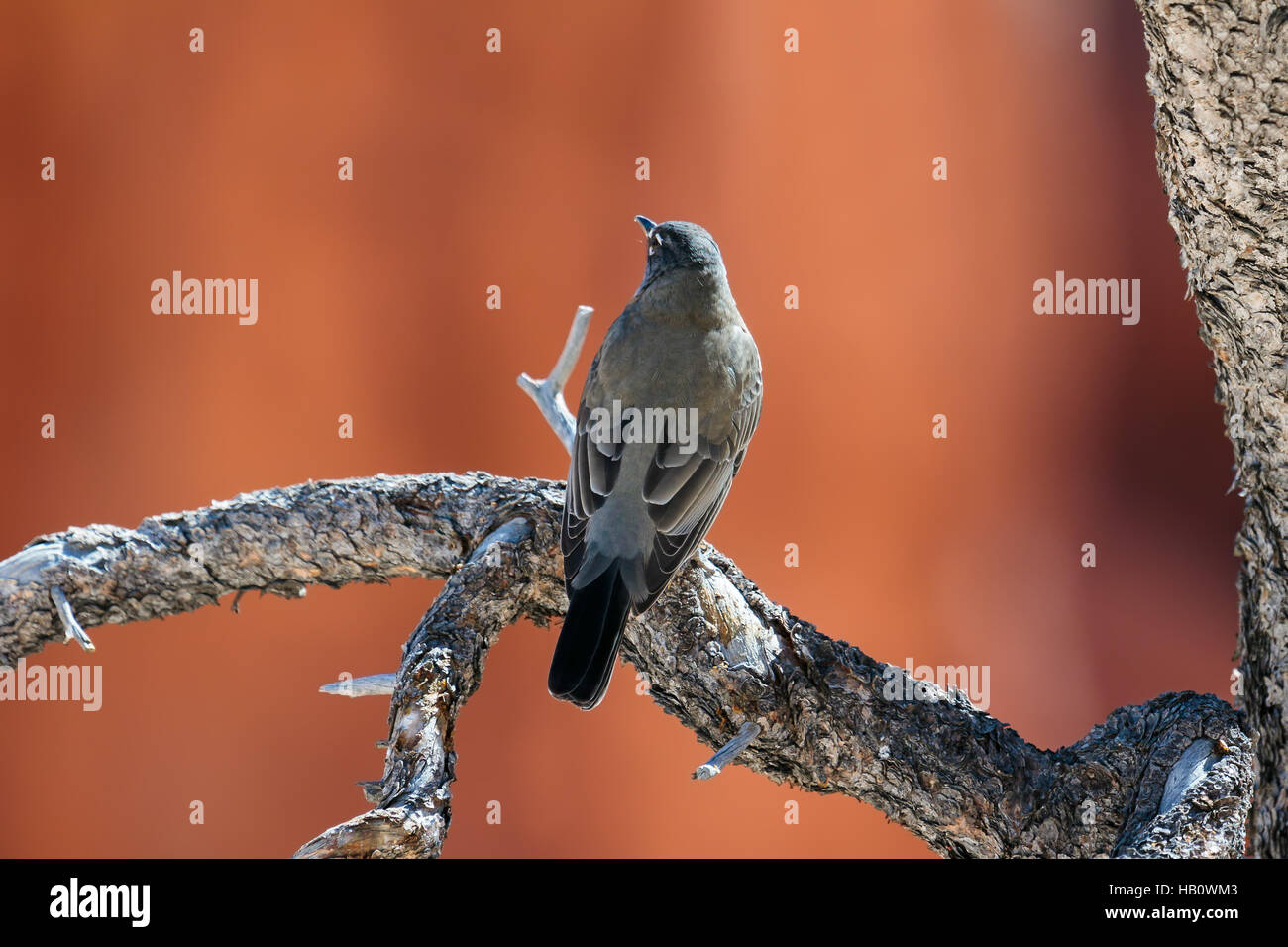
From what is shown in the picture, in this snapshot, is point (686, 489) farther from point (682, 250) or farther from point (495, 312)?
point (495, 312)

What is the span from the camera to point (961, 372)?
446 cm

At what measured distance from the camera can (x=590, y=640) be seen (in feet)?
5.98

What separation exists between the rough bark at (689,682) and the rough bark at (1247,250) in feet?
0.38

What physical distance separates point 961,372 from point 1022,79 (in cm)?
119

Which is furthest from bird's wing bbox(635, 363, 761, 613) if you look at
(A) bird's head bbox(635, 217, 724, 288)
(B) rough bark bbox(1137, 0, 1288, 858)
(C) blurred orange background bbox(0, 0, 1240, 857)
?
(C) blurred orange background bbox(0, 0, 1240, 857)

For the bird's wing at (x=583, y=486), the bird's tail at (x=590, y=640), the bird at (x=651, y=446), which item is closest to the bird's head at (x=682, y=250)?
the bird at (x=651, y=446)

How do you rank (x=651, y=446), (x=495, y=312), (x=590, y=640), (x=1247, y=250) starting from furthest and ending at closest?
1. (x=495, y=312)
2. (x=651, y=446)
3. (x=590, y=640)
4. (x=1247, y=250)

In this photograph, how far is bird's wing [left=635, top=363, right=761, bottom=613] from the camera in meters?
1.91

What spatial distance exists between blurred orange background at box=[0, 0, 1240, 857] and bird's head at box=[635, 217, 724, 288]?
1799 millimetres

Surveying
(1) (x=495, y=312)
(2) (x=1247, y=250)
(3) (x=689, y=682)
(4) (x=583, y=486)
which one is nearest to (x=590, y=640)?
(3) (x=689, y=682)

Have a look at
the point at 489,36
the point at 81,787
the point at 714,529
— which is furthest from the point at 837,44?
the point at 81,787

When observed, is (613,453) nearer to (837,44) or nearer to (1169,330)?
(837,44)

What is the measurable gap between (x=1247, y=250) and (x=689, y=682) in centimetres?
107

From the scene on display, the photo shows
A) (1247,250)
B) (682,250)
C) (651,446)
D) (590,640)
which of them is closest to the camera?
(1247,250)
